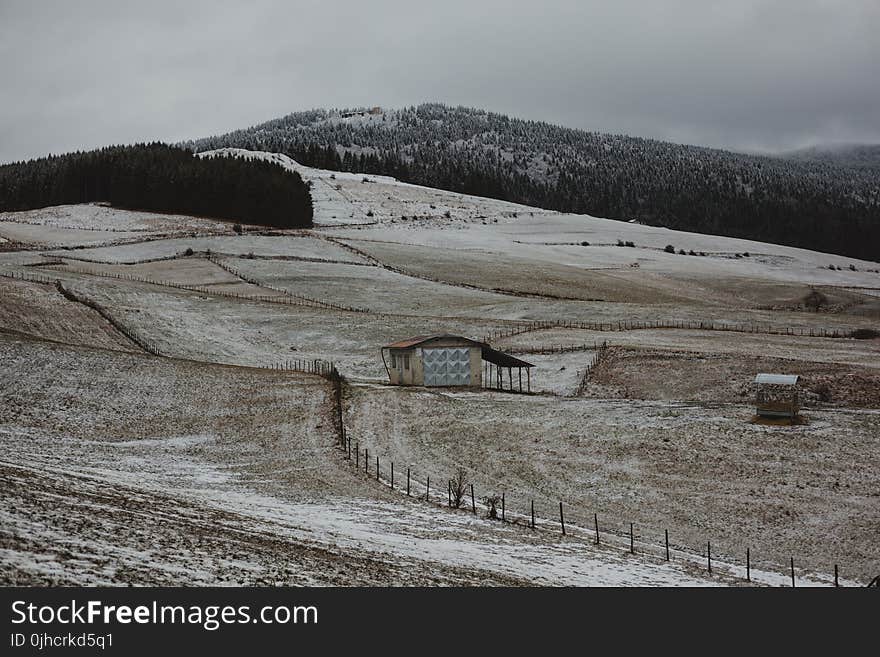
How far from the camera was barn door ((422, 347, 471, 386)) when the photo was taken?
6119 centimetres

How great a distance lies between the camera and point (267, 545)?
976 inches

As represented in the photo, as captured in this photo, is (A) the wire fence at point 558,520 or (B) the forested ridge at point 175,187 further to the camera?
(B) the forested ridge at point 175,187

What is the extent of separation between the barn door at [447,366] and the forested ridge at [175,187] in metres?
89.3

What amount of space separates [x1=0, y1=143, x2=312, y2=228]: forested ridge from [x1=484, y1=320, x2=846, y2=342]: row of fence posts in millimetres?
75301

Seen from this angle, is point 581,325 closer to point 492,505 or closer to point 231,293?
point 231,293

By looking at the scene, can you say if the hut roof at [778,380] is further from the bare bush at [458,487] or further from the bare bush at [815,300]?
the bare bush at [815,300]

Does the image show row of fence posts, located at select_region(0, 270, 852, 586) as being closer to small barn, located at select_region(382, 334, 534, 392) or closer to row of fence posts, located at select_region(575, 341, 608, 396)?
row of fence posts, located at select_region(575, 341, 608, 396)

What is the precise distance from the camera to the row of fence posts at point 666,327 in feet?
249

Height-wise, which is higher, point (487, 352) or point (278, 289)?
point (278, 289)

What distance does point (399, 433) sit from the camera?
4778 cm

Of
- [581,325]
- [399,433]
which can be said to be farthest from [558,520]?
[581,325]

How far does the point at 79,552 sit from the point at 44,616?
4820 millimetres

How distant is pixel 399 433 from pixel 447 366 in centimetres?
1405

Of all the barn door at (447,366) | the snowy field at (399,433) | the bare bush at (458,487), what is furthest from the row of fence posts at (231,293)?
the bare bush at (458,487)
